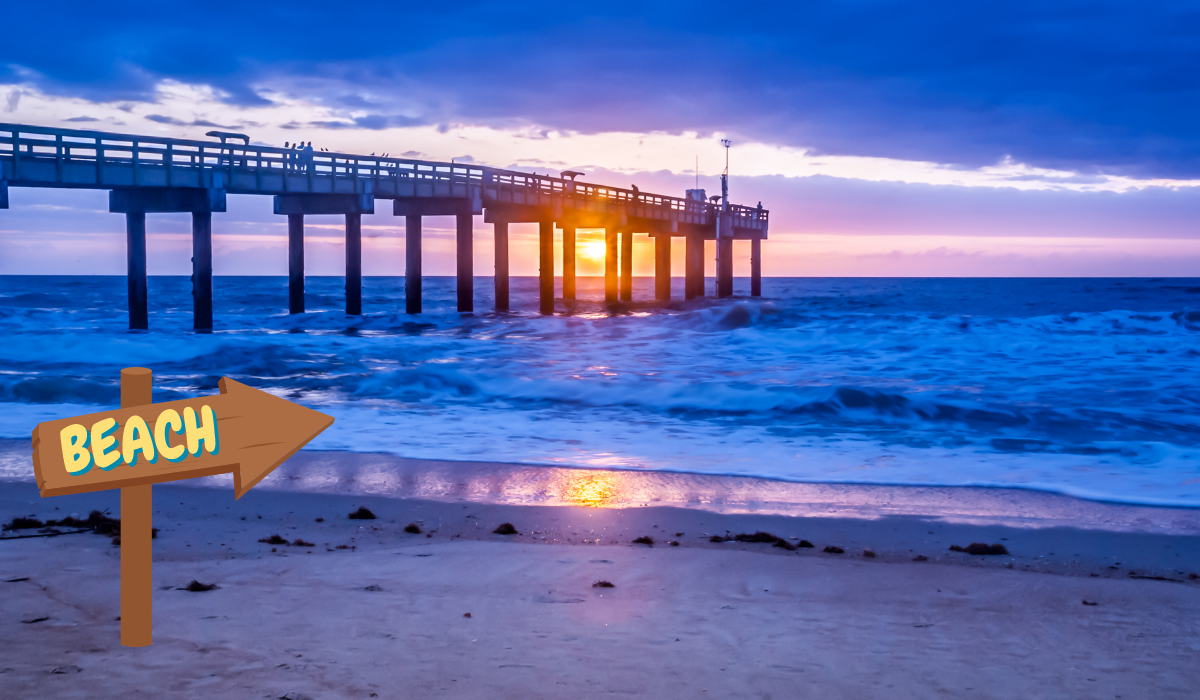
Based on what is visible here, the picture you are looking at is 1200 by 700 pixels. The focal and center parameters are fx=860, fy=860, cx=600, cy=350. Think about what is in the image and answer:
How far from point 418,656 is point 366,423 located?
810 centimetres

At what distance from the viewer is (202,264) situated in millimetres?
23953

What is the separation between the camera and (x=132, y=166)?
2122 centimetres

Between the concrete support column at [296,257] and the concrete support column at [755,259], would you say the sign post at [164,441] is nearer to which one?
the concrete support column at [296,257]

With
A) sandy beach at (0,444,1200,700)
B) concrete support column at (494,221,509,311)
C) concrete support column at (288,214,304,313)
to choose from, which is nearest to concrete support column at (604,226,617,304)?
concrete support column at (494,221,509,311)

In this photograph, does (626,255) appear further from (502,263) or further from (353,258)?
A: (353,258)

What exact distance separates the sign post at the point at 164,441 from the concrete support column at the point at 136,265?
23.0 meters

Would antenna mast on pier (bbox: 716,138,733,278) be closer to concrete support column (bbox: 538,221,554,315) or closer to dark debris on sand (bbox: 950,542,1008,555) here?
concrete support column (bbox: 538,221,554,315)

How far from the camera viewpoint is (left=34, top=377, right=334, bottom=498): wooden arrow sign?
2111 mm

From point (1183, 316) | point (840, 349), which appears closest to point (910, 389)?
point (840, 349)

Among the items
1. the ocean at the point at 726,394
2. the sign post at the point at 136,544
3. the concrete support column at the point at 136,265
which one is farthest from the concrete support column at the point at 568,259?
the sign post at the point at 136,544

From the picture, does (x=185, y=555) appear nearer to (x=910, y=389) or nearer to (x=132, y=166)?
(x=910, y=389)

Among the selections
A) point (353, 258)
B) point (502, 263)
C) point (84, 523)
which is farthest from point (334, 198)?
point (84, 523)

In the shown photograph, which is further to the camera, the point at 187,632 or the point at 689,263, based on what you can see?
the point at 689,263

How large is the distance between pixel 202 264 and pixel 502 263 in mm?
13704
